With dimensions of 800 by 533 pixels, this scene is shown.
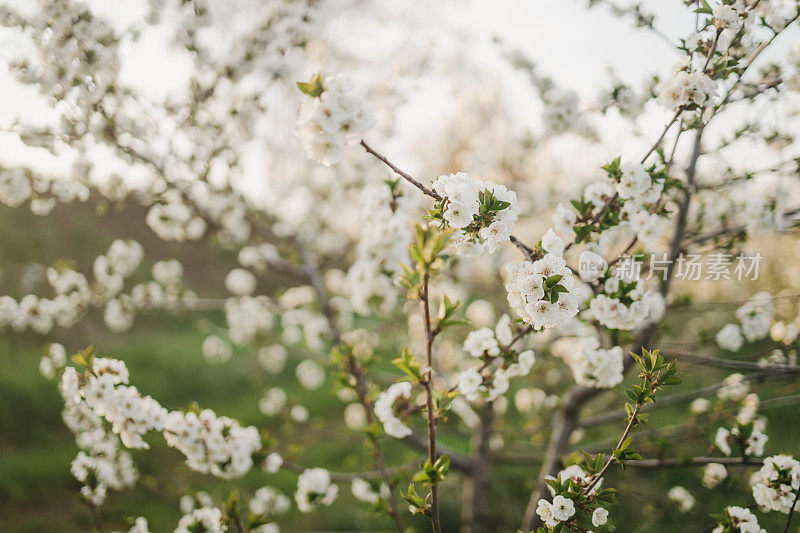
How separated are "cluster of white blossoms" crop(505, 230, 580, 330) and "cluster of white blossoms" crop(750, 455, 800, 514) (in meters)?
1.22

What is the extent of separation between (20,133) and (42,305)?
59.1 inches

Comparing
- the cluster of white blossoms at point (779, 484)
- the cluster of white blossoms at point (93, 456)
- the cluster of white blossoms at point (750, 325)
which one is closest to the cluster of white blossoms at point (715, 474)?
the cluster of white blossoms at point (750, 325)

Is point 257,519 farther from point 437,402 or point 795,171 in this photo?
point 795,171

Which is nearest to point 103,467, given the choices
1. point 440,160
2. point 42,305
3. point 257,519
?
point 257,519

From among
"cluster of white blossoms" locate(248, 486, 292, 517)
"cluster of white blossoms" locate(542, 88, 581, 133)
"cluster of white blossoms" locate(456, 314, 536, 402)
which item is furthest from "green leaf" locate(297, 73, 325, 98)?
"cluster of white blossoms" locate(248, 486, 292, 517)

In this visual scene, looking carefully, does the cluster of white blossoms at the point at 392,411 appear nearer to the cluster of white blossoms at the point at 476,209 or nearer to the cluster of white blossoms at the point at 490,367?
the cluster of white blossoms at the point at 490,367

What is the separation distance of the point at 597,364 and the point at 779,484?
79 centimetres

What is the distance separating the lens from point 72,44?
8.32ft

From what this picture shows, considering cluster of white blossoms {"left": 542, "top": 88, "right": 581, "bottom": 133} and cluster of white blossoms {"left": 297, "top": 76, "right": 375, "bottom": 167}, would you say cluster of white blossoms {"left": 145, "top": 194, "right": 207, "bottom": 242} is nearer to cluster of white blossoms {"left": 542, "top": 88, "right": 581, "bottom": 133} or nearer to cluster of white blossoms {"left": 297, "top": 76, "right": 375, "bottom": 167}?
cluster of white blossoms {"left": 297, "top": 76, "right": 375, "bottom": 167}

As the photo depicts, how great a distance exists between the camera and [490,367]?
1.97m

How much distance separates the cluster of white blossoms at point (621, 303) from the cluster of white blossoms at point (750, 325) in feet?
5.54

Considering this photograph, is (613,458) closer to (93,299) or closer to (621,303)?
(621,303)

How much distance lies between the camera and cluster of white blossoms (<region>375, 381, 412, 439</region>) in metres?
1.82

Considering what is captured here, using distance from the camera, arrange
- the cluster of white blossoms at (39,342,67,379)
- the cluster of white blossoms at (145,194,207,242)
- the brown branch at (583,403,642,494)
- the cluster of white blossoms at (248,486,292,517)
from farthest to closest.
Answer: the cluster of white blossoms at (145,194,207,242) → the cluster of white blossoms at (248,486,292,517) → the cluster of white blossoms at (39,342,67,379) → the brown branch at (583,403,642,494)
